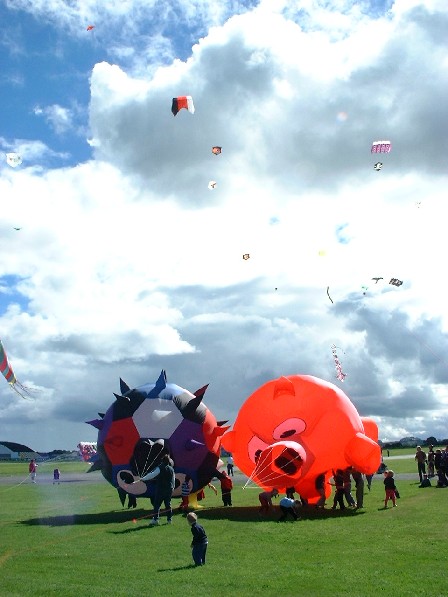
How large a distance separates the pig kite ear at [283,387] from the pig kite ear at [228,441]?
2.09 meters

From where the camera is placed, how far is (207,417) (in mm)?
20484

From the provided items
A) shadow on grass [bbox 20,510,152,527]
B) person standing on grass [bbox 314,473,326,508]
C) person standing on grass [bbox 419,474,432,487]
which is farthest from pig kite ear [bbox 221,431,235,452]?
person standing on grass [bbox 419,474,432,487]

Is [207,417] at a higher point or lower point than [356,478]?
higher

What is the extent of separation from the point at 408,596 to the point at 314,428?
405 inches

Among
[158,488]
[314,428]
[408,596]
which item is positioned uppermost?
[314,428]

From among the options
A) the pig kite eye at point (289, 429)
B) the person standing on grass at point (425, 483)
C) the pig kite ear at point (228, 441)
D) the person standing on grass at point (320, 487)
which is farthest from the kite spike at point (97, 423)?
the person standing on grass at point (425, 483)

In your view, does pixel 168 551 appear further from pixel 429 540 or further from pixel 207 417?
pixel 207 417

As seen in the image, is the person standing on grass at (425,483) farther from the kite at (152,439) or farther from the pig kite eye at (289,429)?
the kite at (152,439)

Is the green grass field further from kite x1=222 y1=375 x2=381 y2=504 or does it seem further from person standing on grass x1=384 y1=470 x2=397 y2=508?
kite x1=222 y1=375 x2=381 y2=504

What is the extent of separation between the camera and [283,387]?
67.0 ft

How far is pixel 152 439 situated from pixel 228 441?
318 cm

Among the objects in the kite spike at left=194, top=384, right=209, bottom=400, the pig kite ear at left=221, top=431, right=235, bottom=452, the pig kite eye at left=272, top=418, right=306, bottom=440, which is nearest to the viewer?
the pig kite eye at left=272, top=418, right=306, bottom=440

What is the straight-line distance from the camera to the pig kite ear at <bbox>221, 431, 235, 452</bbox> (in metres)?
21.0

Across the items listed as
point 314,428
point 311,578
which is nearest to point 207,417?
point 314,428
